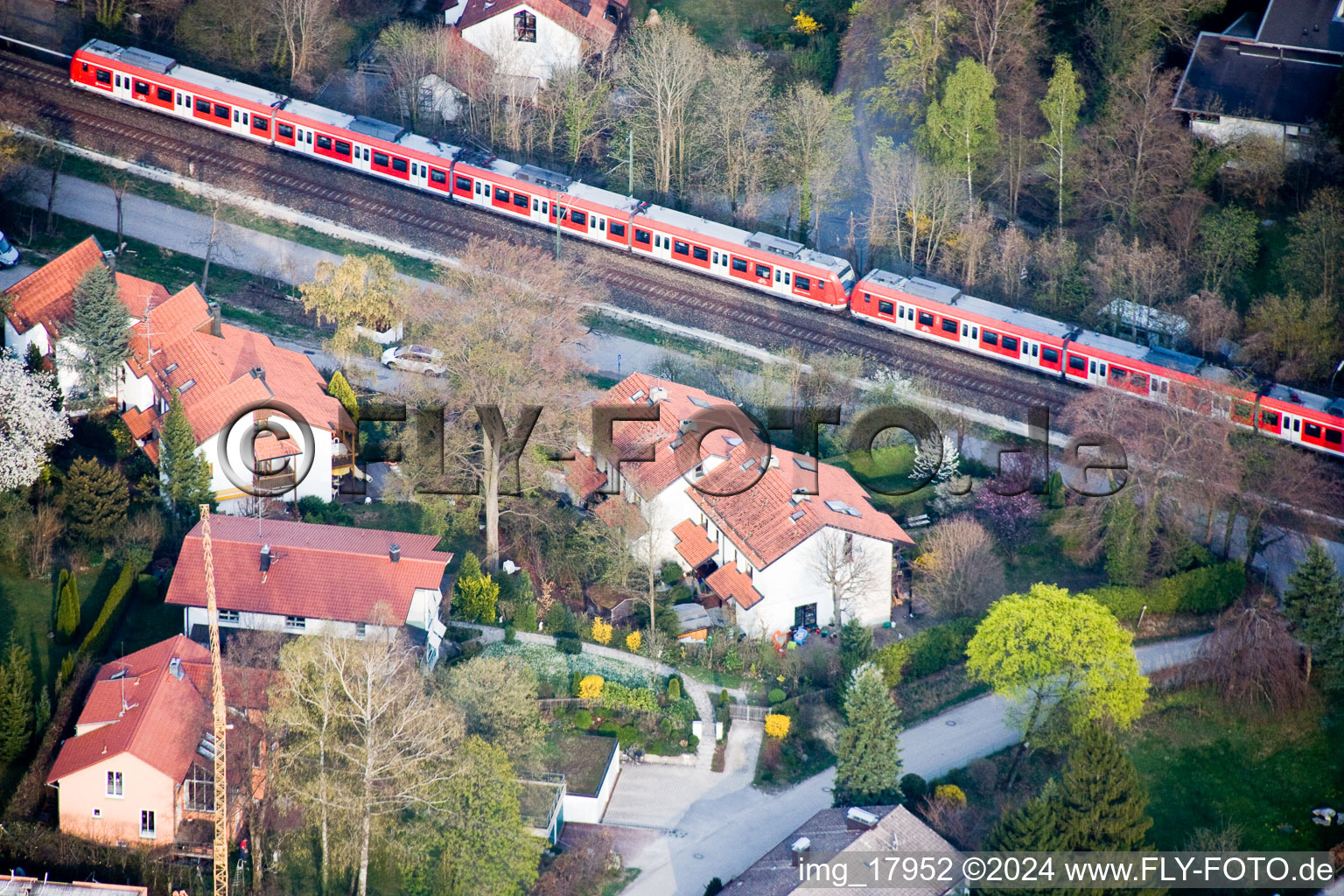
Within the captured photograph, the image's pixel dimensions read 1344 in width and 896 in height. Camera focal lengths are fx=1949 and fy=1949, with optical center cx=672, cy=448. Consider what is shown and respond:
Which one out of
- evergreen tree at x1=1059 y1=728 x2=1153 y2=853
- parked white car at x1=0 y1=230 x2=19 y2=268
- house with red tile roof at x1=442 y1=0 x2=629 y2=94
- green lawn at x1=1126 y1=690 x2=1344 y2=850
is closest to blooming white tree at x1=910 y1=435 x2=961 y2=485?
green lawn at x1=1126 y1=690 x2=1344 y2=850

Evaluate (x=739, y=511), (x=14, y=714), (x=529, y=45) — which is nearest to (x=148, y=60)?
(x=529, y=45)

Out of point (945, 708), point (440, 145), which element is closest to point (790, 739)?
point (945, 708)

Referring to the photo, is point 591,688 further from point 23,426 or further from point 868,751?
point 23,426

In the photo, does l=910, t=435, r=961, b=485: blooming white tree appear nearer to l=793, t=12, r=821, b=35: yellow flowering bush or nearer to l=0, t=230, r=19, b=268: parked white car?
l=793, t=12, r=821, b=35: yellow flowering bush

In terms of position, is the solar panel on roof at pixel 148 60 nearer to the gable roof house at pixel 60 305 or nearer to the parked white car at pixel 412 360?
the gable roof house at pixel 60 305

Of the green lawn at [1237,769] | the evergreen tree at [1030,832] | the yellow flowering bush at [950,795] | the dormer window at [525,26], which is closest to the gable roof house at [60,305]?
the dormer window at [525,26]

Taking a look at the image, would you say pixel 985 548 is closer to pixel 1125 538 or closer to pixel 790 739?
pixel 1125 538
